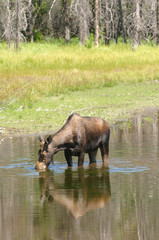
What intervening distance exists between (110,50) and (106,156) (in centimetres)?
2519

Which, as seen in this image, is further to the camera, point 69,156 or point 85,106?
point 85,106

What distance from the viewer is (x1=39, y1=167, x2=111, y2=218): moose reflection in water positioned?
7086 mm

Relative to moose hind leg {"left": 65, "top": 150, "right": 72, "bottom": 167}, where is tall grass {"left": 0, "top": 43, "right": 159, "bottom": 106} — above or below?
below

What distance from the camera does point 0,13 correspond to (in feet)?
158

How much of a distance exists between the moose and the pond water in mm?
264

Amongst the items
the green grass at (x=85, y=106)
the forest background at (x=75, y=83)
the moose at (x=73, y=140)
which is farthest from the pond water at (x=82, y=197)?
the green grass at (x=85, y=106)

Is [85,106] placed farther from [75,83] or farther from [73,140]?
[73,140]

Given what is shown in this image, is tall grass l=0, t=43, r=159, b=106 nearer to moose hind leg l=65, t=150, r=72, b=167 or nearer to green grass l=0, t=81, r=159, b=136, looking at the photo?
green grass l=0, t=81, r=159, b=136

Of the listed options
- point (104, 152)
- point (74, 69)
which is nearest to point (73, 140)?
point (104, 152)

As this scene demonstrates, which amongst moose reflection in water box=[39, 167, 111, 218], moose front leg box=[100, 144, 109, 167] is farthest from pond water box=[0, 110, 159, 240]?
moose front leg box=[100, 144, 109, 167]

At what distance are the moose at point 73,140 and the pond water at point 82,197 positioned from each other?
0.26m

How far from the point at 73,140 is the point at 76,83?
15.1 meters

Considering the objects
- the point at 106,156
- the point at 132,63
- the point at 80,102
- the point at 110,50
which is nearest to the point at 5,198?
the point at 106,156

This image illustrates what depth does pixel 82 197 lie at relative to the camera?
7559mm
